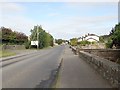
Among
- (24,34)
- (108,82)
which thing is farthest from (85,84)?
(24,34)

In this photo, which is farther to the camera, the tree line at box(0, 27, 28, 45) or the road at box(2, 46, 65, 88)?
the tree line at box(0, 27, 28, 45)

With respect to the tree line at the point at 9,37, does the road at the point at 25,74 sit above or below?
below

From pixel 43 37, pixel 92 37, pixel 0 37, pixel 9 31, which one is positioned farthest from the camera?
pixel 92 37

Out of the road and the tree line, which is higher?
the tree line

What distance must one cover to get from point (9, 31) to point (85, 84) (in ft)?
267

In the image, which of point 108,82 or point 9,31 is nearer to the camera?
point 108,82

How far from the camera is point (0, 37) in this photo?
3172 inches

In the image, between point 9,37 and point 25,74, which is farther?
point 9,37

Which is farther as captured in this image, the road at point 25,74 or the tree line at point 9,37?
the tree line at point 9,37

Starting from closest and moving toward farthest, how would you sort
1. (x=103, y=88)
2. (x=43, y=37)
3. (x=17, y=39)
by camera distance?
(x=103, y=88), (x=17, y=39), (x=43, y=37)

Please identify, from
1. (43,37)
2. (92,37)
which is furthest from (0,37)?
(92,37)

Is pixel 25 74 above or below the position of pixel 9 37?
below

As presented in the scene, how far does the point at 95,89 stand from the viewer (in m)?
10.7

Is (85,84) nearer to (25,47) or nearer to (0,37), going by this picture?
(0,37)
